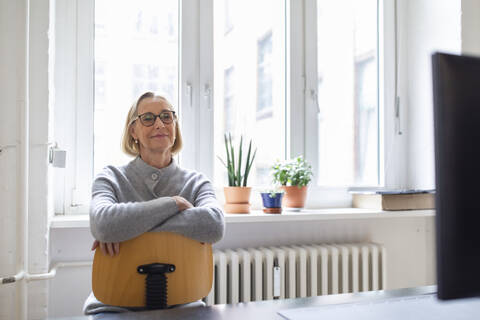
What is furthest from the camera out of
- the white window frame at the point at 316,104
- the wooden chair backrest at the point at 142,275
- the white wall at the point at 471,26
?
the white window frame at the point at 316,104

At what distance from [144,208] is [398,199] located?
5.00 ft

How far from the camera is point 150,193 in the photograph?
1726 mm

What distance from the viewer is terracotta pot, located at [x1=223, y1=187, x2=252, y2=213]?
213 cm

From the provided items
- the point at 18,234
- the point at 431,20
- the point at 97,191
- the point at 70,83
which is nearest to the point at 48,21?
the point at 70,83

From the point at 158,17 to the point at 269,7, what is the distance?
0.73 metres

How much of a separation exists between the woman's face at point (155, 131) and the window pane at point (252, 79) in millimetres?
617

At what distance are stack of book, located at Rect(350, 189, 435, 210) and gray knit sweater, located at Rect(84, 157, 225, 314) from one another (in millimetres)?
1100

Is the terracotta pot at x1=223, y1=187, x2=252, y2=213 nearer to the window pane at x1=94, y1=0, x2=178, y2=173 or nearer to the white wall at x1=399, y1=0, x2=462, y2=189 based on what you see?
the window pane at x1=94, y1=0, x2=178, y2=173

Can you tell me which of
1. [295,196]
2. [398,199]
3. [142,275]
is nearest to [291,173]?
[295,196]

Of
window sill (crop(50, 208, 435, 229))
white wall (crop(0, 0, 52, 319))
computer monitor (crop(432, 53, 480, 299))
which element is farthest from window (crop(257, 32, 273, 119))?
computer monitor (crop(432, 53, 480, 299))

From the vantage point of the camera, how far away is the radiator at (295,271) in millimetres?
2090

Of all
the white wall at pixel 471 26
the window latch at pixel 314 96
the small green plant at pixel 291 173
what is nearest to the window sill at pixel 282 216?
the small green plant at pixel 291 173

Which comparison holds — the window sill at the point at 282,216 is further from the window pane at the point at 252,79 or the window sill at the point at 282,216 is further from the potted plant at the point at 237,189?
the window pane at the point at 252,79

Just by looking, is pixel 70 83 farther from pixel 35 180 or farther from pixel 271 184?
pixel 271 184
